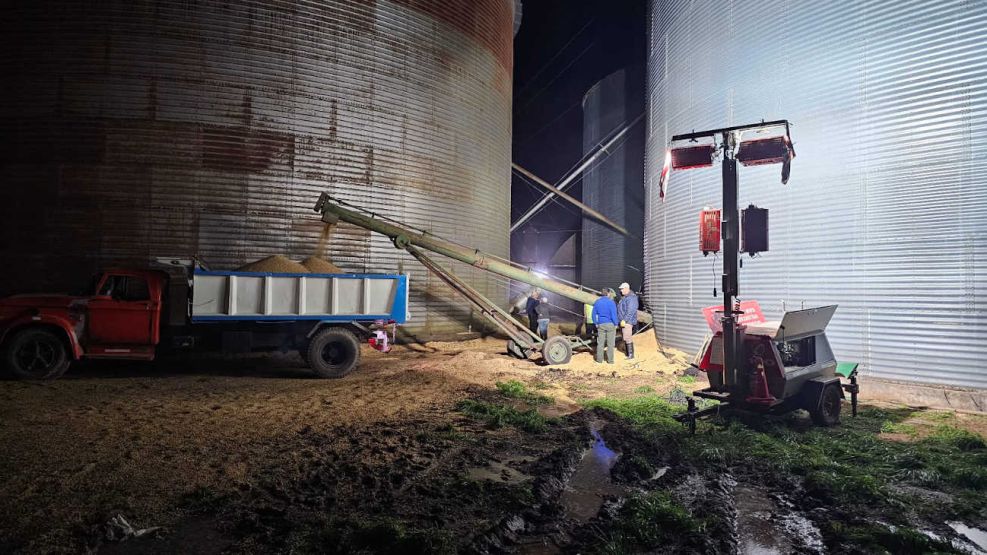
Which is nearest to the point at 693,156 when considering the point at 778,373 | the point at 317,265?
the point at 778,373

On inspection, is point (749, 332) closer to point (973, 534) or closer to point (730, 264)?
point (730, 264)

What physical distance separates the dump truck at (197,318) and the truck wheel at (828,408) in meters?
7.46

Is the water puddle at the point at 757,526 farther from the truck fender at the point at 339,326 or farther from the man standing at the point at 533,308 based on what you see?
the man standing at the point at 533,308

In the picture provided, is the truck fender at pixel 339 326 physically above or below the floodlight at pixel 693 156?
below

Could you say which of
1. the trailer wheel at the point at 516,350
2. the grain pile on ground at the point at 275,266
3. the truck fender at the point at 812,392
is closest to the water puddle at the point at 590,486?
the truck fender at the point at 812,392

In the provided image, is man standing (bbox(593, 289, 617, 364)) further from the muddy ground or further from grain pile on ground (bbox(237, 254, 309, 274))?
grain pile on ground (bbox(237, 254, 309, 274))

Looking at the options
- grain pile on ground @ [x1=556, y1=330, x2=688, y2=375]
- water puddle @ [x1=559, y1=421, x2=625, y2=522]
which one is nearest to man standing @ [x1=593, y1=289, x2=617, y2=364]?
grain pile on ground @ [x1=556, y1=330, x2=688, y2=375]

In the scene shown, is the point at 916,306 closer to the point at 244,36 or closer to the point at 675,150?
the point at 675,150

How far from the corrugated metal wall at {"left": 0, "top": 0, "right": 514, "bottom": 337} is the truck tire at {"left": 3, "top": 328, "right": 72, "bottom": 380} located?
3620 millimetres

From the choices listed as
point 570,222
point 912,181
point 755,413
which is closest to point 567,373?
point 755,413

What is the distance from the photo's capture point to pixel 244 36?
12711 mm

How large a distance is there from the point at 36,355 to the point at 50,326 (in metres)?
0.53

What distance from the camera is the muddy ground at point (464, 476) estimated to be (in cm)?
352

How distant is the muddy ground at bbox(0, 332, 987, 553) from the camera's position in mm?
3520
